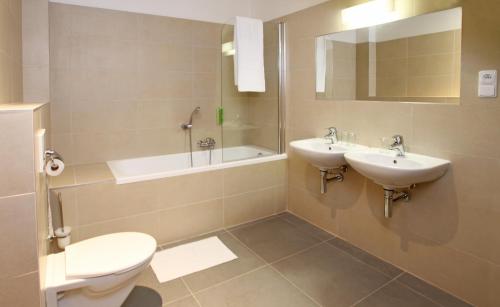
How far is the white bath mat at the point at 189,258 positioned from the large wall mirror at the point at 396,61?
1566mm

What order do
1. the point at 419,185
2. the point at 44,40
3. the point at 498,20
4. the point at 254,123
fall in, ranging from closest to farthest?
the point at 498,20
the point at 419,185
the point at 44,40
the point at 254,123

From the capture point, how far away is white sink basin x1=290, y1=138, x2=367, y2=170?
2.36 meters

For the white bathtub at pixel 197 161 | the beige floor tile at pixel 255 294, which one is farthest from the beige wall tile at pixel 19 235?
the white bathtub at pixel 197 161

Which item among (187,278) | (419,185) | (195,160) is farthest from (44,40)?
(419,185)

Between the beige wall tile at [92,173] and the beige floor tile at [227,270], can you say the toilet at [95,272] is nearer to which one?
the beige floor tile at [227,270]

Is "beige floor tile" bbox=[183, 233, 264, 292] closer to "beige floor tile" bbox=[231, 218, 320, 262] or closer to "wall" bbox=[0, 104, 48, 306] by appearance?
"beige floor tile" bbox=[231, 218, 320, 262]

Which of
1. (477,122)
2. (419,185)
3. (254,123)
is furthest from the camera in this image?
(254,123)

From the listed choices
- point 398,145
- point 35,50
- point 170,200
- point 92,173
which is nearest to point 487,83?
point 398,145

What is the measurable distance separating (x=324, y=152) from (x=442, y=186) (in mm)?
775

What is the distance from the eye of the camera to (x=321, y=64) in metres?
2.81

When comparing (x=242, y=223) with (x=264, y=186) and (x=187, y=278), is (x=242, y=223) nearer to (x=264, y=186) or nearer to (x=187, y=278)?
(x=264, y=186)

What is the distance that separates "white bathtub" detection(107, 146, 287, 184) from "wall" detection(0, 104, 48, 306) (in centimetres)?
149

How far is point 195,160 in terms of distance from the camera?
353cm

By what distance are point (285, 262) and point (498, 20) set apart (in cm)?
195
